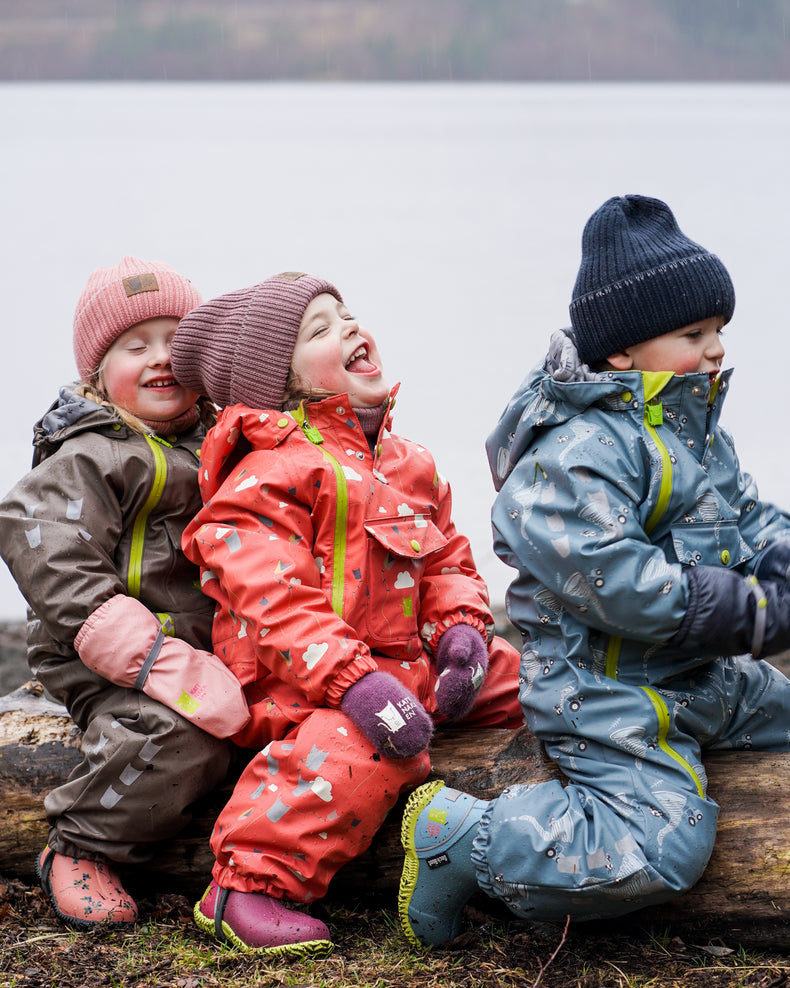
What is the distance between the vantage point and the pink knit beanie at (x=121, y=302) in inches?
138

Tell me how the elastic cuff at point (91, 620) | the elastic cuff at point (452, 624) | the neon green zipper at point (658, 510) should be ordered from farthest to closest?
the elastic cuff at point (452, 624) → the elastic cuff at point (91, 620) → the neon green zipper at point (658, 510)

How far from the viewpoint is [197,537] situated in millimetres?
3180

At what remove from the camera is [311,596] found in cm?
305

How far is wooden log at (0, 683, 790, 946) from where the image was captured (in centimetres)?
301

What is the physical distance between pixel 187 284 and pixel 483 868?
6.65 ft

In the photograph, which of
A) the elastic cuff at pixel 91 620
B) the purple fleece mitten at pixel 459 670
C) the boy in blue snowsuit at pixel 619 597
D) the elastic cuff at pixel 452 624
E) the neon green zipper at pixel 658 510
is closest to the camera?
the boy in blue snowsuit at pixel 619 597

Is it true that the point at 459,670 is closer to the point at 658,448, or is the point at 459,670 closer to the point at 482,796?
the point at 482,796

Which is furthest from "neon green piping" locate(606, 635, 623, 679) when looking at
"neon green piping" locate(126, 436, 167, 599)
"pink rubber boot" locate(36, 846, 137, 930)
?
"pink rubber boot" locate(36, 846, 137, 930)

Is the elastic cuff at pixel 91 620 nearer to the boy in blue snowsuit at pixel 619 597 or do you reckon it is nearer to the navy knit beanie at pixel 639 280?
the boy in blue snowsuit at pixel 619 597

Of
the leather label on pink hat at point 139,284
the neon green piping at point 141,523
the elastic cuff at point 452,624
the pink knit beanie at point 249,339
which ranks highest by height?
the leather label on pink hat at point 139,284

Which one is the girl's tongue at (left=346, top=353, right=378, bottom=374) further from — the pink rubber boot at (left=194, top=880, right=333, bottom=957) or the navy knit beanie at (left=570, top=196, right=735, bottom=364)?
the pink rubber boot at (left=194, top=880, right=333, bottom=957)

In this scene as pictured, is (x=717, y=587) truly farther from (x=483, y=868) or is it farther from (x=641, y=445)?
(x=483, y=868)

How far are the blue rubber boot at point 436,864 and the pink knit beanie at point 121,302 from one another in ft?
5.58

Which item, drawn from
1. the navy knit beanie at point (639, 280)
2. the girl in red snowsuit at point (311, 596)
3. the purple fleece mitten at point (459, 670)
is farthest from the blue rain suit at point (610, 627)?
the girl in red snowsuit at point (311, 596)
